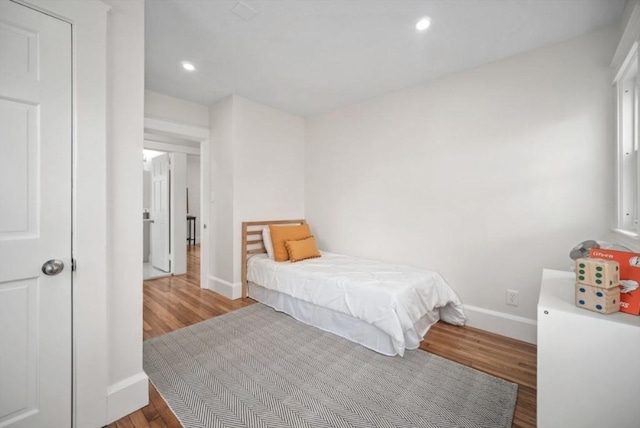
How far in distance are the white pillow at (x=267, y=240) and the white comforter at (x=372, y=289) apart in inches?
6.9

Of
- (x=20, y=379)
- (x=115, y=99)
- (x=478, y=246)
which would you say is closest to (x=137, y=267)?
(x=20, y=379)

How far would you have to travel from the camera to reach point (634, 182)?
176 cm

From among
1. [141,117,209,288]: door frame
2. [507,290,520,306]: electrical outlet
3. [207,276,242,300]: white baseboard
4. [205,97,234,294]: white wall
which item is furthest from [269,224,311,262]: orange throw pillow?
[507,290,520,306]: electrical outlet

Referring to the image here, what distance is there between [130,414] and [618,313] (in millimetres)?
2505

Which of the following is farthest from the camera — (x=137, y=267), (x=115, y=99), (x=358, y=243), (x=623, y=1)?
(x=358, y=243)

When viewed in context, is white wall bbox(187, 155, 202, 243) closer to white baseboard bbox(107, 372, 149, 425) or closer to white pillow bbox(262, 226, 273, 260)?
white pillow bbox(262, 226, 273, 260)

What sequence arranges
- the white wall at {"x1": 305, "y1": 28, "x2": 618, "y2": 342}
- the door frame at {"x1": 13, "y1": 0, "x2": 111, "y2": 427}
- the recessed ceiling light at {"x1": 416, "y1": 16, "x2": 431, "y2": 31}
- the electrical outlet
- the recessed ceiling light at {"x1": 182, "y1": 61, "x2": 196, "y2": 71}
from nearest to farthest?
1. the door frame at {"x1": 13, "y1": 0, "x2": 111, "y2": 427}
2. the recessed ceiling light at {"x1": 416, "y1": 16, "x2": 431, "y2": 31}
3. the white wall at {"x1": 305, "y1": 28, "x2": 618, "y2": 342}
4. the electrical outlet
5. the recessed ceiling light at {"x1": 182, "y1": 61, "x2": 196, "y2": 71}

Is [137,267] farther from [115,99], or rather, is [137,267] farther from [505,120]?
[505,120]

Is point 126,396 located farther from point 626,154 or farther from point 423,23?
point 626,154

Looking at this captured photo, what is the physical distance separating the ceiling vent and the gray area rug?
2.59 m

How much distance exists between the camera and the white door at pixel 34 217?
1151mm

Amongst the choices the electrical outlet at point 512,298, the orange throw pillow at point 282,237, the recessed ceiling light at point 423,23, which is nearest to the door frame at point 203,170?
the orange throw pillow at point 282,237

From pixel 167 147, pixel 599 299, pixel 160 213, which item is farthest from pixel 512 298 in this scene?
pixel 160 213

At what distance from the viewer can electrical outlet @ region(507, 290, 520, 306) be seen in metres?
→ 2.34
